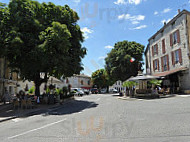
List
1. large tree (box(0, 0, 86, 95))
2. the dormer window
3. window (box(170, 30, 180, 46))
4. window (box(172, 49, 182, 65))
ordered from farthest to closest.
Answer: the dormer window < window (box(170, 30, 180, 46)) < window (box(172, 49, 182, 65)) < large tree (box(0, 0, 86, 95))

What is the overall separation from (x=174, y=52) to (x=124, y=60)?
1040 cm

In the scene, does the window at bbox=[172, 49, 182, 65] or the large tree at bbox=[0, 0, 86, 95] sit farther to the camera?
the window at bbox=[172, 49, 182, 65]

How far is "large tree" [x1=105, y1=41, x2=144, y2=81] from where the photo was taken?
3300 cm

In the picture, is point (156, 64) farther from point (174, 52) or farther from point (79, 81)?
point (79, 81)

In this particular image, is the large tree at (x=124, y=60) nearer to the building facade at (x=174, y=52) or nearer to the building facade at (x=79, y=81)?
the building facade at (x=174, y=52)

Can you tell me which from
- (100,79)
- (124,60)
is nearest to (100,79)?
(100,79)

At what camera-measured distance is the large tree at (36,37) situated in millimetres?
13993

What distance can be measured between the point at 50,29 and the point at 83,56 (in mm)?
5923

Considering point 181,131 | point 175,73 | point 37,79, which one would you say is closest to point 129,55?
point 175,73

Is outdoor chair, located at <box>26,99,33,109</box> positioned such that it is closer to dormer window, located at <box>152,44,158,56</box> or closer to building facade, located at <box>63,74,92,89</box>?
dormer window, located at <box>152,44,158,56</box>

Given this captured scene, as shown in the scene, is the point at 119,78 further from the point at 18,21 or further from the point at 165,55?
the point at 18,21

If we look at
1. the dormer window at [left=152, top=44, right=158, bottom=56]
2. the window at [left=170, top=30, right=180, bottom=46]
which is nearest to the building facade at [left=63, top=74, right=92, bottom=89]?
the dormer window at [left=152, top=44, right=158, bottom=56]

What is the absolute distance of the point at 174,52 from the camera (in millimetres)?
23938

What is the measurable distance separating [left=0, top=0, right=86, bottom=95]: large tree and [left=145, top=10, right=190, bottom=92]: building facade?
13.8 metres
